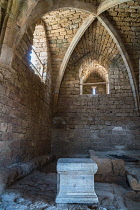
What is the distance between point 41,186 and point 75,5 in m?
4.78

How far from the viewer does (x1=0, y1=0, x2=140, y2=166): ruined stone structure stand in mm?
4242

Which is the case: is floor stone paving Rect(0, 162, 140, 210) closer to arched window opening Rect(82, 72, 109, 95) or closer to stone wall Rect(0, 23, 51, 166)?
stone wall Rect(0, 23, 51, 166)

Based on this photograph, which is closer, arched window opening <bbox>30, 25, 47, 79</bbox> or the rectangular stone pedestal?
the rectangular stone pedestal

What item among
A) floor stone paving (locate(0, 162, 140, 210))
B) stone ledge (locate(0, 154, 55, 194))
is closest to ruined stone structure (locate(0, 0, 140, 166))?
stone ledge (locate(0, 154, 55, 194))

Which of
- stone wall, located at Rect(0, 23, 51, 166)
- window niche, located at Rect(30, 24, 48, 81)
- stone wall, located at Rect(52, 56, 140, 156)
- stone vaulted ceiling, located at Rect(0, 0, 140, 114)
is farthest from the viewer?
stone wall, located at Rect(52, 56, 140, 156)

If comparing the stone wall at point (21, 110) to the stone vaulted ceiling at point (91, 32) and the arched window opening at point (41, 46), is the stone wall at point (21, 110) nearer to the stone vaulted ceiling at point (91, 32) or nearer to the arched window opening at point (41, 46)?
the arched window opening at point (41, 46)

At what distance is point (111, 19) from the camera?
548cm

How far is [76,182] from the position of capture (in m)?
2.02

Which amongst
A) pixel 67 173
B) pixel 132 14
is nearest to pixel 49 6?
pixel 132 14

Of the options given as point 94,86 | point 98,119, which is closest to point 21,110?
point 98,119

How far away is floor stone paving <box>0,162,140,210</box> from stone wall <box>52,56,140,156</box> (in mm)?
3492

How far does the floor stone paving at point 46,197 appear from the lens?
186 cm

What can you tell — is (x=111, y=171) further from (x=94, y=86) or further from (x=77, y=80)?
(x=94, y=86)

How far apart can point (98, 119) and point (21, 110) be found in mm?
3773
